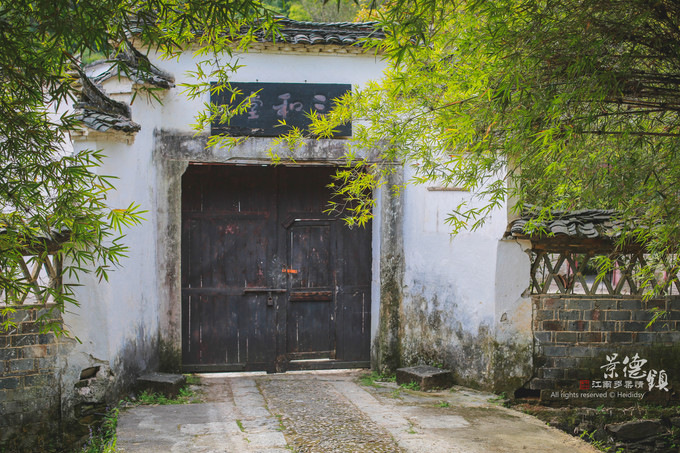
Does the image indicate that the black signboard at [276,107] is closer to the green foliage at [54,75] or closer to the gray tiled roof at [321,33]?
the gray tiled roof at [321,33]

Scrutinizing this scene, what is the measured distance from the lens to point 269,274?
7.11 meters

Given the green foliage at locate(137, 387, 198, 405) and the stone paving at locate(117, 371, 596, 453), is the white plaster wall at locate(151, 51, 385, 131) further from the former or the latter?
the stone paving at locate(117, 371, 596, 453)

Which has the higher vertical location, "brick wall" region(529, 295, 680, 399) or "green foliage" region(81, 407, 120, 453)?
"brick wall" region(529, 295, 680, 399)

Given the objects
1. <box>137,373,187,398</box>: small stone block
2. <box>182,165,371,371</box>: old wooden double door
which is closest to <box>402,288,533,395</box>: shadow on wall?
<box>182,165,371,371</box>: old wooden double door

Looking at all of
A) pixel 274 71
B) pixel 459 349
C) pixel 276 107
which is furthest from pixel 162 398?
pixel 274 71

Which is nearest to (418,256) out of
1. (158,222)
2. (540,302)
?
(540,302)

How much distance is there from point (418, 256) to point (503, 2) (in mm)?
3864

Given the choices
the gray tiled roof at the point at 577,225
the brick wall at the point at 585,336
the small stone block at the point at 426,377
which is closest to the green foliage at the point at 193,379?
the small stone block at the point at 426,377

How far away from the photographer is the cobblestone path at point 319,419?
4.68 m

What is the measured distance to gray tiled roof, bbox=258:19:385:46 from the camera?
6.46 metres

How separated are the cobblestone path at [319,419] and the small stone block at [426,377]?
743mm

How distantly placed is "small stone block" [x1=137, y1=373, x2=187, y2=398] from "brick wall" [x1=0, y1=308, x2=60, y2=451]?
793 millimetres

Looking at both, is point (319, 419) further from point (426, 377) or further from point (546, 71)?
point (546, 71)

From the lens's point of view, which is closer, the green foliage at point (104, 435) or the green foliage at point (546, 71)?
the green foliage at point (546, 71)
